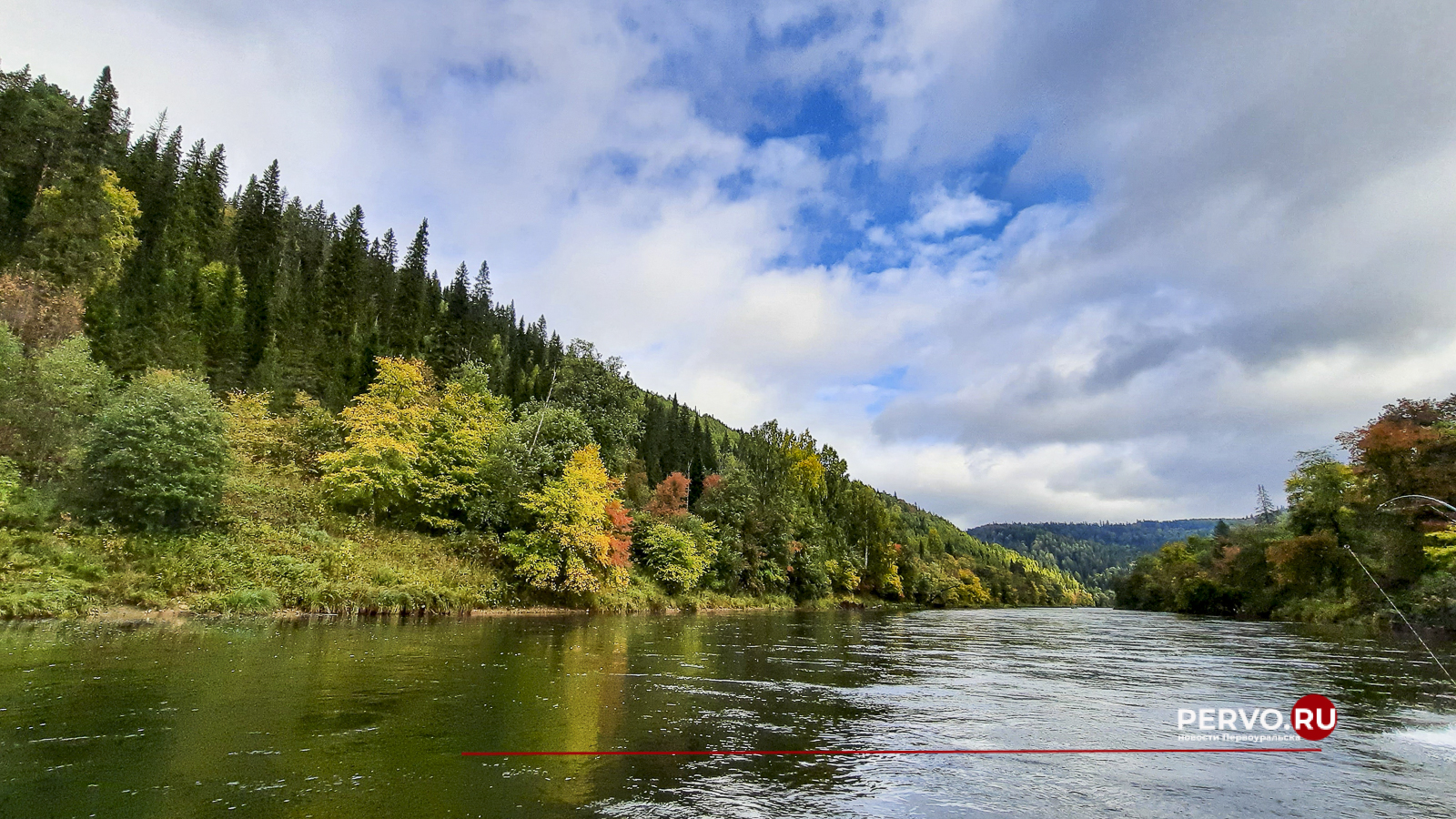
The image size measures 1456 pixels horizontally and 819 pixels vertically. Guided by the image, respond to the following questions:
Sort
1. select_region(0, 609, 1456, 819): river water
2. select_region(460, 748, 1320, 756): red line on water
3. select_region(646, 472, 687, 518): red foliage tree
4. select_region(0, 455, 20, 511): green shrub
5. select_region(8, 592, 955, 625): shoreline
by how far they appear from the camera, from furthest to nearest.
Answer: select_region(646, 472, 687, 518): red foliage tree → select_region(0, 455, 20, 511): green shrub → select_region(8, 592, 955, 625): shoreline → select_region(460, 748, 1320, 756): red line on water → select_region(0, 609, 1456, 819): river water

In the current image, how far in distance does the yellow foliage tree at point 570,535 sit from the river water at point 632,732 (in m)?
17.6

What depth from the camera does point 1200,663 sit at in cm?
2333

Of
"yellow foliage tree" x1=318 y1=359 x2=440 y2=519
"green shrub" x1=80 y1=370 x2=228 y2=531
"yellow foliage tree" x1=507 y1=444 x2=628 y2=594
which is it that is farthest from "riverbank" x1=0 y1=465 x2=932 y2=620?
"yellow foliage tree" x1=507 y1=444 x2=628 y2=594

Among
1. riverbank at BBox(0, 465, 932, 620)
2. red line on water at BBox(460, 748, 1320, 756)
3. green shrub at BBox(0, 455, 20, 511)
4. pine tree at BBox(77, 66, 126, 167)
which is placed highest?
pine tree at BBox(77, 66, 126, 167)

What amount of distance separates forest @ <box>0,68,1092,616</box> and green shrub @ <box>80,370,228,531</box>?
10 cm

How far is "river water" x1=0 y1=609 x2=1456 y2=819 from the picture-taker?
752cm

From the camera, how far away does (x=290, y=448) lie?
5003 centimetres

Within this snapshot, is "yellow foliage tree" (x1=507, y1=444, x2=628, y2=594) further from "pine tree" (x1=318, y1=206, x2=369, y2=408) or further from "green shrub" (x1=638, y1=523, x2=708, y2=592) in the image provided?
"pine tree" (x1=318, y1=206, x2=369, y2=408)

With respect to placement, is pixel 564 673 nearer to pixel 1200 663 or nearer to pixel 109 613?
pixel 109 613

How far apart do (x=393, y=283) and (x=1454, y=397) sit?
116 m

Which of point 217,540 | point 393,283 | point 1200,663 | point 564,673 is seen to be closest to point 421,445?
point 217,540

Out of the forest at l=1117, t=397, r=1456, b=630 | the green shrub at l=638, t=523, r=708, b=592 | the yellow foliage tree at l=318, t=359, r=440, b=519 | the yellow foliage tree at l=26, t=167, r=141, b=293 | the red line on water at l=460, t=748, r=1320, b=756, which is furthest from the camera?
the green shrub at l=638, t=523, r=708, b=592

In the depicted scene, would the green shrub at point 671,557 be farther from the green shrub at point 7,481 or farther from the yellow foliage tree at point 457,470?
the green shrub at point 7,481

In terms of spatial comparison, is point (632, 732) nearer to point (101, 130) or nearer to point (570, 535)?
point (570, 535)
